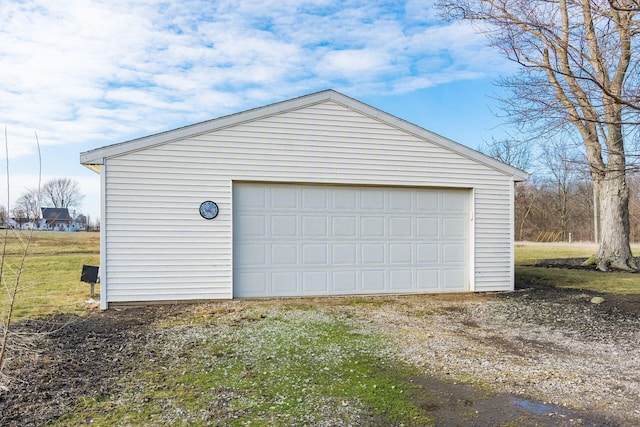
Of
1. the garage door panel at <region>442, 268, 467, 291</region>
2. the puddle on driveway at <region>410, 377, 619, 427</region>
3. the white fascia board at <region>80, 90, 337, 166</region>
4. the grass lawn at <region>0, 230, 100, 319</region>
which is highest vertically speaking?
the white fascia board at <region>80, 90, 337, 166</region>

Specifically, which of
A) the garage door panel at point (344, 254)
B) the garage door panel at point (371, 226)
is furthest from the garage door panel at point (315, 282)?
the garage door panel at point (371, 226)

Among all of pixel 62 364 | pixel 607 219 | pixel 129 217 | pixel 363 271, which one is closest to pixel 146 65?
pixel 129 217

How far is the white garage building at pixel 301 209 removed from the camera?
7707 millimetres

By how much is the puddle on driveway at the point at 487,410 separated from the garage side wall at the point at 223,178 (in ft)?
16.8

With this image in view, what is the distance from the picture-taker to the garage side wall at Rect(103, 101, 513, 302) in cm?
764

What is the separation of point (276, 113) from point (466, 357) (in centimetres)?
541

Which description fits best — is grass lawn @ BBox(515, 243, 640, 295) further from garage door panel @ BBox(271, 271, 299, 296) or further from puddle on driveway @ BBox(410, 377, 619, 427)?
puddle on driveway @ BBox(410, 377, 619, 427)

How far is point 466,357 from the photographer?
469cm

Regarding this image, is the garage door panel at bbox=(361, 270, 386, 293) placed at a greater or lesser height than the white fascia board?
lesser

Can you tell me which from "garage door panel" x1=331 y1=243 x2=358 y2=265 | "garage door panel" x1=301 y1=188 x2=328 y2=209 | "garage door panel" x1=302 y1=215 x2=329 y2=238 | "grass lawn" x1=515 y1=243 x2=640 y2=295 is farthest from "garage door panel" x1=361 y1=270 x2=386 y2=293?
"grass lawn" x1=515 y1=243 x2=640 y2=295

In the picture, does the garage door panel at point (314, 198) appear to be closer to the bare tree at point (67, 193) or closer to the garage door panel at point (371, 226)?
the garage door panel at point (371, 226)

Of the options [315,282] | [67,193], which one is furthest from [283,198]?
[67,193]

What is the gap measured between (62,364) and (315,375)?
2459mm

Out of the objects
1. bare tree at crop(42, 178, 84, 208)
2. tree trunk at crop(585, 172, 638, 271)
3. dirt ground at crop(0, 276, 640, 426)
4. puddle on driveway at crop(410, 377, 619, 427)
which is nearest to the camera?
puddle on driveway at crop(410, 377, 619, 427)
